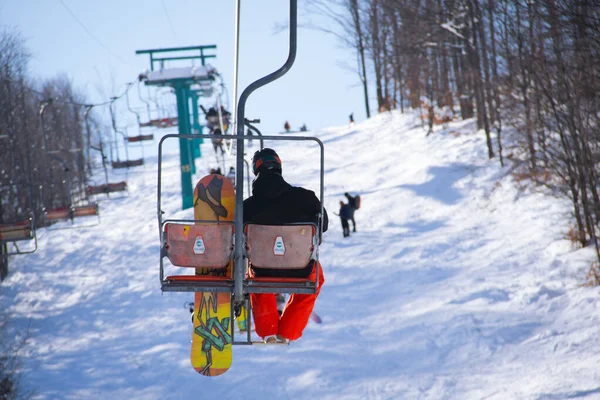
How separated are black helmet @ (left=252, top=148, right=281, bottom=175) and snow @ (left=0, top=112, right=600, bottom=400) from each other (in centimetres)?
710

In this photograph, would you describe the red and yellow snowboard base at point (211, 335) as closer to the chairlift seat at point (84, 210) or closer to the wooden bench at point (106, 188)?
the chairlift seat at point (84, 210)

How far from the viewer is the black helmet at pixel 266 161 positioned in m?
4.80

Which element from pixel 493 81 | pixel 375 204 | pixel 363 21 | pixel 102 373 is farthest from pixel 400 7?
pixel 102 373

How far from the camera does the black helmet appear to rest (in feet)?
15.8

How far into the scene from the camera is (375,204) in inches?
789

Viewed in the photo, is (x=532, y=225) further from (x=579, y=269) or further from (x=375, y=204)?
(x=375, y=204)

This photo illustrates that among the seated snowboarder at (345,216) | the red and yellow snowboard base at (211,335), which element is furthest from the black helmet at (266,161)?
the seated snowboarder at (345,216)

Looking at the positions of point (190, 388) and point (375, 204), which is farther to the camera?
point (375, 204)

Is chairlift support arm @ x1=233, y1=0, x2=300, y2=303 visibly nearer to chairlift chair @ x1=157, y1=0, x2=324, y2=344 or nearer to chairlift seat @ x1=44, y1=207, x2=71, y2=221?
chairlift chair @ x1=157, y1=0, x2=324, y2=344

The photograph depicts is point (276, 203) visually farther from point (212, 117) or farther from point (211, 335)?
point (212, 117)

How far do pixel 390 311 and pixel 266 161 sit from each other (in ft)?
29.9

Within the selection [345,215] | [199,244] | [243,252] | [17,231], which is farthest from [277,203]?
[345,215]

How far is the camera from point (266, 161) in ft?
15.8

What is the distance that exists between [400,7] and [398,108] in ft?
48.5
